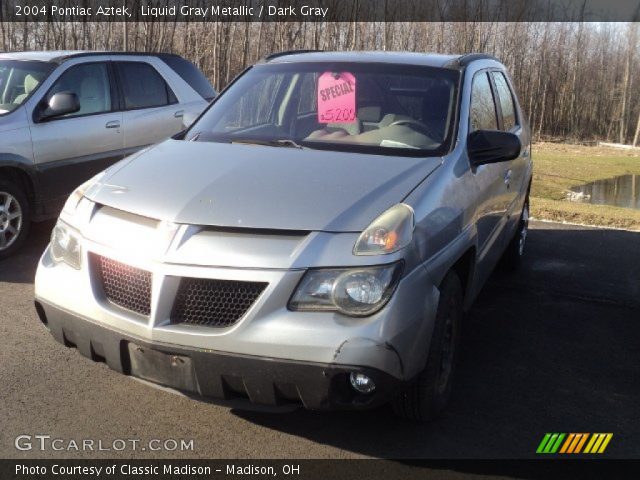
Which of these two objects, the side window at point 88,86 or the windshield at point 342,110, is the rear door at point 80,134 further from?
the windshield at point 342,110

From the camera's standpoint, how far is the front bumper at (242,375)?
2.79 m

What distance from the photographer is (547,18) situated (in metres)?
44.3

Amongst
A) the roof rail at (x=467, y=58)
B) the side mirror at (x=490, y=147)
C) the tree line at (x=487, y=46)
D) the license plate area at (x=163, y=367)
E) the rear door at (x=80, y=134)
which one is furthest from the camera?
the tree line at (x=487, y=46)

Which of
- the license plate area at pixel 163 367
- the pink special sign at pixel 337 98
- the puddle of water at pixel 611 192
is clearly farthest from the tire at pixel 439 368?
the puddle of water at pixel 611 192

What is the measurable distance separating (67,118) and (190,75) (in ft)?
6.90

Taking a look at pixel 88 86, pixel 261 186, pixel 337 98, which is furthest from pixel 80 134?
pixel 261 186

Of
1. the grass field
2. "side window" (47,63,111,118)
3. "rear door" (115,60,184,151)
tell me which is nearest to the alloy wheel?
"side window" (47,63,111,118)

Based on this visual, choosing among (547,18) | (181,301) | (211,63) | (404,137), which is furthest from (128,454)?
(547,18)

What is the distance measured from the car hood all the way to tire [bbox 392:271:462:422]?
585mm

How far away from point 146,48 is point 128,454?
2342cm

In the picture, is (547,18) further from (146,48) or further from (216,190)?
(216,190)

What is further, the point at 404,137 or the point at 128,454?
the point at 404,137

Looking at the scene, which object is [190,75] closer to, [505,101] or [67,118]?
[67,118]

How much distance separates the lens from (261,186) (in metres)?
3.28
